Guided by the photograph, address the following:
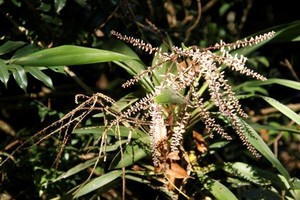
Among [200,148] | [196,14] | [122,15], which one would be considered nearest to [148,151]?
[200,148]

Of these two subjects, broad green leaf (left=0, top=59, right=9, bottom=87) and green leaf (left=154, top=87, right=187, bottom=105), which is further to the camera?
broad green leaf (left=0, top=59, right=9, bottom=87)

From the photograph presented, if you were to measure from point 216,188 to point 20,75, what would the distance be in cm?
68

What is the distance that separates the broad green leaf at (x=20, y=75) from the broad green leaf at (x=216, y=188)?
2.00ft

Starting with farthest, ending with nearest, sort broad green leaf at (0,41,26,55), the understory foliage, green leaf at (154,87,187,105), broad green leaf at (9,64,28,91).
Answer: broad green leaf at (0,41,26,55)
broad green leaf at (9,64,28,91)
the understory foliage
green leaf at (154,87,187,105)

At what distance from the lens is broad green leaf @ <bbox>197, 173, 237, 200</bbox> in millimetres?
1557

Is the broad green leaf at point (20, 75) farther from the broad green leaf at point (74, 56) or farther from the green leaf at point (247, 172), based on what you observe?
the green leaf at point (247, 172)

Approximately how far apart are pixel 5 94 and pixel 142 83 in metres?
0.76

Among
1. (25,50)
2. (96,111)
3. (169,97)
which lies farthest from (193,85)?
(96,111)

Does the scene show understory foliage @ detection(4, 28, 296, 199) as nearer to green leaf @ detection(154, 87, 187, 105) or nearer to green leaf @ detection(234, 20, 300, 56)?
green leaf @ detection(154, 87, 187, 105)

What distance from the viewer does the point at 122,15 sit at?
2105 mm

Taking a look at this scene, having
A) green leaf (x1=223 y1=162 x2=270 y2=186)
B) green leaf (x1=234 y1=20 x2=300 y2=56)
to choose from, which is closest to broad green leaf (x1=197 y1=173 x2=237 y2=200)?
green leaf (x1=223 y1=162 x2=270 y2=186)

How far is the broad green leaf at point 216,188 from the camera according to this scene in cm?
156

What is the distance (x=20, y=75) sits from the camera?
60.2 inches

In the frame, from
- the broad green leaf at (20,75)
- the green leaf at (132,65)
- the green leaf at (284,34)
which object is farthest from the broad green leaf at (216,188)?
the broad green leaf at (20,75)
